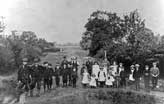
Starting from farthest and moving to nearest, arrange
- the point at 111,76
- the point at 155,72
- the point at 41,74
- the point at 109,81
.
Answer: the point at 155,72
the point at 111,76
the point at 109,81
the point at 41,74

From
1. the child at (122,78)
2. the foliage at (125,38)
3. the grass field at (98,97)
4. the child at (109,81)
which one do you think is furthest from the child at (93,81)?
the foliage at (125,38)

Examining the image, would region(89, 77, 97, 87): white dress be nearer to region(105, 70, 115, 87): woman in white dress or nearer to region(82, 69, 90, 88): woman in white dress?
region(82, 69, 90, 88): woman in white dress

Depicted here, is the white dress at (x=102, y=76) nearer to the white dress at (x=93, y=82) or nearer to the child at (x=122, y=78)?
the white dress at (x=93, y=82)

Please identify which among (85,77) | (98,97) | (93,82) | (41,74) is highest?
(41,74)

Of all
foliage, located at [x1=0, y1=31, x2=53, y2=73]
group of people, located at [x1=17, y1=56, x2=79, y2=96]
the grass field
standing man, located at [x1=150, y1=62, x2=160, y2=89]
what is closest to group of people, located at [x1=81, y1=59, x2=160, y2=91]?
standing man, located at [x1=150, y1=62, x2=160, y2=89]

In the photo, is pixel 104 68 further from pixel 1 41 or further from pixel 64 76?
pixel 1 41

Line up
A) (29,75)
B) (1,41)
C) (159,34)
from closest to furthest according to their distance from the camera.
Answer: (29,75), (159,34), (1,41)

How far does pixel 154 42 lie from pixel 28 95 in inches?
467

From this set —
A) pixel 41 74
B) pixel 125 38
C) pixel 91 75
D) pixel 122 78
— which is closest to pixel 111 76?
pixel 122 78

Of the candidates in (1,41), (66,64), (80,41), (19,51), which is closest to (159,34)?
(80,41)

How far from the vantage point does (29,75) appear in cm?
1107

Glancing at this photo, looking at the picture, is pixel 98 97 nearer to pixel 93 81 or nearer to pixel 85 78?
pixel 93 81

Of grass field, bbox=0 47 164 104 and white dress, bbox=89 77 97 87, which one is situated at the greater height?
white dress, bbox=89 77 97 87

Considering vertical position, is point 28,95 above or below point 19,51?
below
